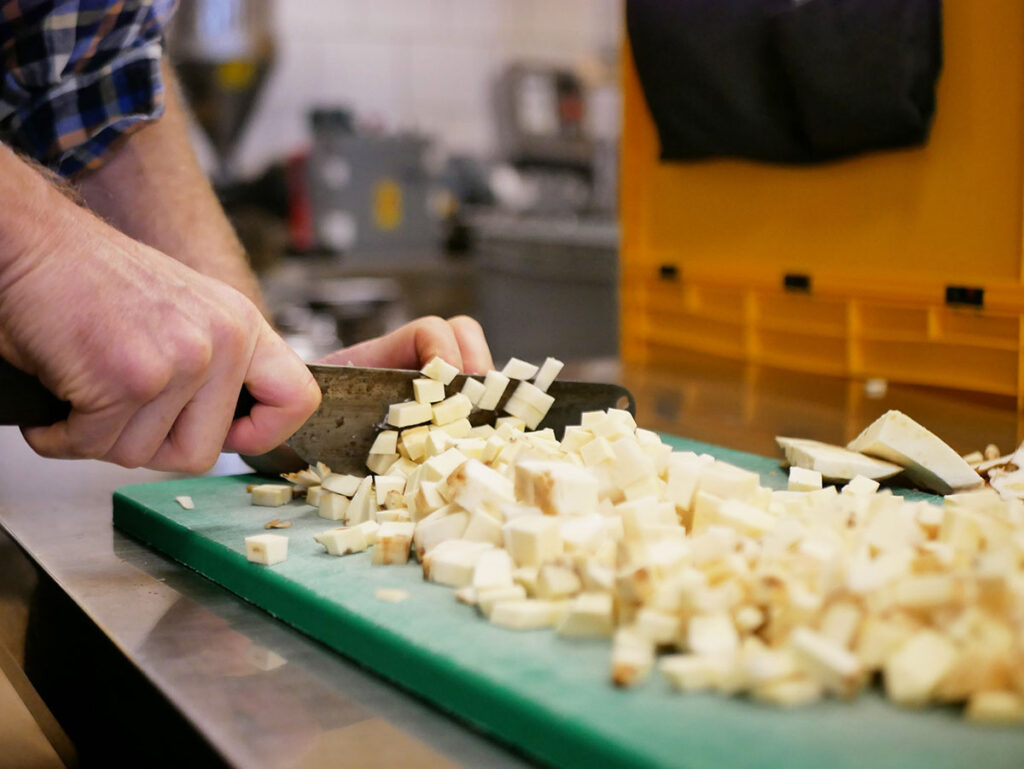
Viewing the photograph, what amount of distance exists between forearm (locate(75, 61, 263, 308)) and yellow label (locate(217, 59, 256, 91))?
3136mm

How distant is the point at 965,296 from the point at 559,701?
1.17 meters

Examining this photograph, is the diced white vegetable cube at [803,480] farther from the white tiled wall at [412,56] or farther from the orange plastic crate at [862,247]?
the white tiled wall at [412,56]

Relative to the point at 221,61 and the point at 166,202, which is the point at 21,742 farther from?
the point at 221,61

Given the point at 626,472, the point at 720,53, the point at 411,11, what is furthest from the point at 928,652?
the point at 411,11

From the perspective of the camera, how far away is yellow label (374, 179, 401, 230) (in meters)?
4.21

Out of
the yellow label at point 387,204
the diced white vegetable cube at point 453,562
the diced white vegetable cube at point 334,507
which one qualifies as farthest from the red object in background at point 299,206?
the diced white vegetable cube at point 453,562

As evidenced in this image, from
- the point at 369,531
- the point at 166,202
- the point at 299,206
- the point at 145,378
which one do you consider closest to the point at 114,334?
the point at 145,378

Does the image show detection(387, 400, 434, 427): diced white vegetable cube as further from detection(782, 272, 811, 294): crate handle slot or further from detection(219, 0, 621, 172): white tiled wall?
detection(219, 0, 621, 172): white tiled wall

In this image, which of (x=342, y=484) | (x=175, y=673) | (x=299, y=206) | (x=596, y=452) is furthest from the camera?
(x=299, y=206)

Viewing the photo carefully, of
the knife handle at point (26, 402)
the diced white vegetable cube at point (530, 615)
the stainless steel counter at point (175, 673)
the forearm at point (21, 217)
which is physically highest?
the forearm at point (21, 217)

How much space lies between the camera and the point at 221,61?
4473 mm

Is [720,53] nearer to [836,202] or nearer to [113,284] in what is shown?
[836,202]

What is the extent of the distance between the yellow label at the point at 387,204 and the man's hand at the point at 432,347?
298 centimetres

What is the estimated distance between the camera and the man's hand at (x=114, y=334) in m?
0.78
